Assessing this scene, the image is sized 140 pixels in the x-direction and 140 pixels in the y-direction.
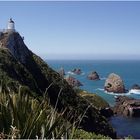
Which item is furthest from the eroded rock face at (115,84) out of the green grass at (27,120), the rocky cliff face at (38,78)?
the green grass at (27,120)

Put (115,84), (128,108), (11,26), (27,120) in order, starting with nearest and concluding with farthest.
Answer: (27,120)
(11,26)
(128,108)
(115,84)

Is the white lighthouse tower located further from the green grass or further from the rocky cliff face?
the green grass

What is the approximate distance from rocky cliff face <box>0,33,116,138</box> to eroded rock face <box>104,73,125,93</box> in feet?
204

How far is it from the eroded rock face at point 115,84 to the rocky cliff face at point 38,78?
62315 millimetres

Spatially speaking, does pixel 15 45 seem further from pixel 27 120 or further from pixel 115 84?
pixel 115 84

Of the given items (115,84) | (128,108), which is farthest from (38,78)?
(115,84)

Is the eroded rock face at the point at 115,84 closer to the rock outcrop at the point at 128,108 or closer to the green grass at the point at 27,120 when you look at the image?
the rock outcrop at the point at 128,108

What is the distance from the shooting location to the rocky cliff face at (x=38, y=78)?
6588 cm

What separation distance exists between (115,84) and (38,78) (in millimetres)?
71452

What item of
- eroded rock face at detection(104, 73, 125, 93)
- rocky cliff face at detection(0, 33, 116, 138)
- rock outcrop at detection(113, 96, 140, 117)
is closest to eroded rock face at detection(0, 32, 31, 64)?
rocky cliff face at detection(0, 33, 116, 138)

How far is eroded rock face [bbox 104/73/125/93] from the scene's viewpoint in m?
142

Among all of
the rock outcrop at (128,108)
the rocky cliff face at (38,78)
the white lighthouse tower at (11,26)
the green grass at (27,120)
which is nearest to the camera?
the green grass at (27,120)

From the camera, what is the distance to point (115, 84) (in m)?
145

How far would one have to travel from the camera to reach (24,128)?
820 cm
